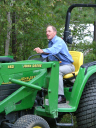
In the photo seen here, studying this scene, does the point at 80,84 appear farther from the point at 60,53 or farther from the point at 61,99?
the point at 60,53

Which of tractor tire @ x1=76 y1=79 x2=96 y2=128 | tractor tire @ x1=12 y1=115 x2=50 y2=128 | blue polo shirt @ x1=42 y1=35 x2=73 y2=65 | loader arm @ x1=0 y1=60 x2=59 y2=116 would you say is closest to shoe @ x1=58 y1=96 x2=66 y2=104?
tractor tire @ x1=76 y1=79 x2=96 y2=128

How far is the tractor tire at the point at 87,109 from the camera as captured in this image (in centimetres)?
412

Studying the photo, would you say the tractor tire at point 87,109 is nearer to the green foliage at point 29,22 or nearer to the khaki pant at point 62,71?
the khaki pant at point 62,71

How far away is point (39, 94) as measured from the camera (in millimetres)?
4113

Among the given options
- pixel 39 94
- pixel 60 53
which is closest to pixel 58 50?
pixel 60 53

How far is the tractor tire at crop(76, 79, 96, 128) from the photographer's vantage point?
13.5ft

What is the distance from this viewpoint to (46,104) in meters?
3.77

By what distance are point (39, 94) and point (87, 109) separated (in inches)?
31.1

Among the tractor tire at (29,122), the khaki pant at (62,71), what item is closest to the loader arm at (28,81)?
the tractor tire at (29,122)

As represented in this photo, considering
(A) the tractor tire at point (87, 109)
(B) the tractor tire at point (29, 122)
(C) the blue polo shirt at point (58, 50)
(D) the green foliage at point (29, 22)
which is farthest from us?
(D) the green foliage at point (29, 22)

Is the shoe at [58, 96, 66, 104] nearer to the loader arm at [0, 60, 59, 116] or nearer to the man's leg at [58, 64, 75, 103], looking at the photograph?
the man's leg at [58, 64, 75, 103]

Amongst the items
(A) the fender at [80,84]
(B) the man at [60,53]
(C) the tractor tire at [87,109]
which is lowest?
(C) the tractor tire at [87,109]

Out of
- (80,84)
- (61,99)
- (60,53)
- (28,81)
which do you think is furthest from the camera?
(60,53)

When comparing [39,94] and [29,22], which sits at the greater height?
[29,22]
